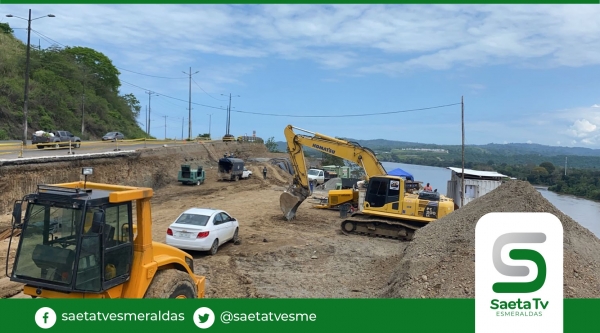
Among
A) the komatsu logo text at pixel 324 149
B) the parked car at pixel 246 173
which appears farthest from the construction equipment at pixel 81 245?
the parked car at pixel 246 173

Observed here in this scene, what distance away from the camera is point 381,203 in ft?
65.2

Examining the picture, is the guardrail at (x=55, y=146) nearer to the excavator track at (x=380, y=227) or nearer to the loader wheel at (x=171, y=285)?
the excavator track at (x=380, y=227)

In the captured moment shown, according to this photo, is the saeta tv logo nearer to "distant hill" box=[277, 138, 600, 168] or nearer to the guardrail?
the guardrail

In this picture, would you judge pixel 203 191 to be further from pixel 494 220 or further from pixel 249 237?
pixel 494 220

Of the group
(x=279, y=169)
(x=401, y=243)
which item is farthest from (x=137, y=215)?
(x=279, y=169)

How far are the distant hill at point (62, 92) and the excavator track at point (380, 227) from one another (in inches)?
1409

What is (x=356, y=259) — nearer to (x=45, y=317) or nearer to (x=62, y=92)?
(x=45, y=317)

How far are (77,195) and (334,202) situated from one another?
2108cm

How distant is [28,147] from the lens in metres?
29.4

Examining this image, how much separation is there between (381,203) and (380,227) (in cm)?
105

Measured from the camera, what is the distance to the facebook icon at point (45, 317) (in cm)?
507

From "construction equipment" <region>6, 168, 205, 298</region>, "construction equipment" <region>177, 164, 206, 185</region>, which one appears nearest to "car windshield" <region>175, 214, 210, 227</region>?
"construction equipment" <region>6, 168, 205, 298</region>

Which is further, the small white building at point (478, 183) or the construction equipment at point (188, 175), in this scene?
the construction equipment at point (188, 175)

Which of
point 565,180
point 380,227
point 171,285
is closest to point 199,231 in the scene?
point 171,285
